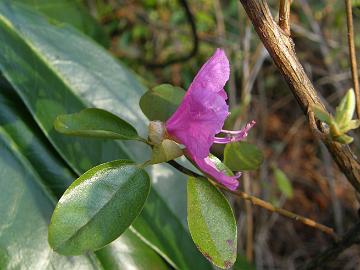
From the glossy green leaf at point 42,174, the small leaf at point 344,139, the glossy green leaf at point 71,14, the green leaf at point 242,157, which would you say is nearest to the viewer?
the small leaf at point 344,139

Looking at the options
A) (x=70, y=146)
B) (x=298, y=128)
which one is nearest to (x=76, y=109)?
(x=70, y=146)

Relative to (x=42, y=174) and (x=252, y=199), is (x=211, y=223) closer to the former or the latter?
(x=252, y=199)

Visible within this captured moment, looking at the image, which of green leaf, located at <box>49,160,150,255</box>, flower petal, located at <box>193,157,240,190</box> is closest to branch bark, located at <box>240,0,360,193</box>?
flower petal, located at <box>193,157,240,190</box>

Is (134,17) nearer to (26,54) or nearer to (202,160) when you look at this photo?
(26,54)

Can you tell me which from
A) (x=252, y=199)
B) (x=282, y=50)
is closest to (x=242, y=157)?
(x=252, y=199)

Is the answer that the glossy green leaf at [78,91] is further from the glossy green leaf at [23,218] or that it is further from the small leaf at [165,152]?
the small leaf at [165,152]

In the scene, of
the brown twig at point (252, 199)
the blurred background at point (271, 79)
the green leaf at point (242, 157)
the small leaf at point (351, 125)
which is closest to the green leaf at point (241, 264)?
the brown twig at point (252, 199)
